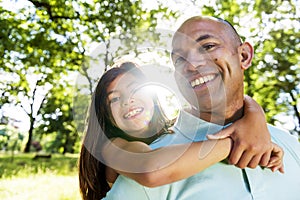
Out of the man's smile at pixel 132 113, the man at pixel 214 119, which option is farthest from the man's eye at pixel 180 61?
the man's smile at pixel 132 113

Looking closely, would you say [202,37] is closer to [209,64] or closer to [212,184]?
[209,64]

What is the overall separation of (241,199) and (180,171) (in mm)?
316

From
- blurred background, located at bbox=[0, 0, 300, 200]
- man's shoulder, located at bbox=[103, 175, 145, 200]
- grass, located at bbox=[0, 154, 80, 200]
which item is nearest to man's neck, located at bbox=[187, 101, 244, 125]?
man's shoulder, located at bbox=[103, 175, 145, 200]

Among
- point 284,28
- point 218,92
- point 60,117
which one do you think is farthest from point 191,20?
point 60,117

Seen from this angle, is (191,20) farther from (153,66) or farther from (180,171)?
(180,171)

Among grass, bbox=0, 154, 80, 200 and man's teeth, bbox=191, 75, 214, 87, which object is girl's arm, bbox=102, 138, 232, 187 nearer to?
man's teeth, bbox=191, 75, 214, 87

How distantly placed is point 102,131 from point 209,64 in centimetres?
50

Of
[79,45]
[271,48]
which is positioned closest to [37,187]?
[79,45]

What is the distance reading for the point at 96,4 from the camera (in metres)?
6.76

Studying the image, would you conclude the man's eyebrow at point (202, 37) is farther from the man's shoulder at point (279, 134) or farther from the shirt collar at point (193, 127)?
the man's shoulder at point (279, 134)

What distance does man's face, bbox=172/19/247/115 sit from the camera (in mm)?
1647

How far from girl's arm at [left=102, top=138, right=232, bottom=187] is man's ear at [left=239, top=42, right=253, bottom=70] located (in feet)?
1.48

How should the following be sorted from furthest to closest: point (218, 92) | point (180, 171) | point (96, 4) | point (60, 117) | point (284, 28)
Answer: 1. point (60, 117)
2. point (284, 28)
3. point (96, 4)
4. point (218, 92)
5. point (180, 171)

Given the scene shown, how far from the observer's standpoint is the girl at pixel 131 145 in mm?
1358
